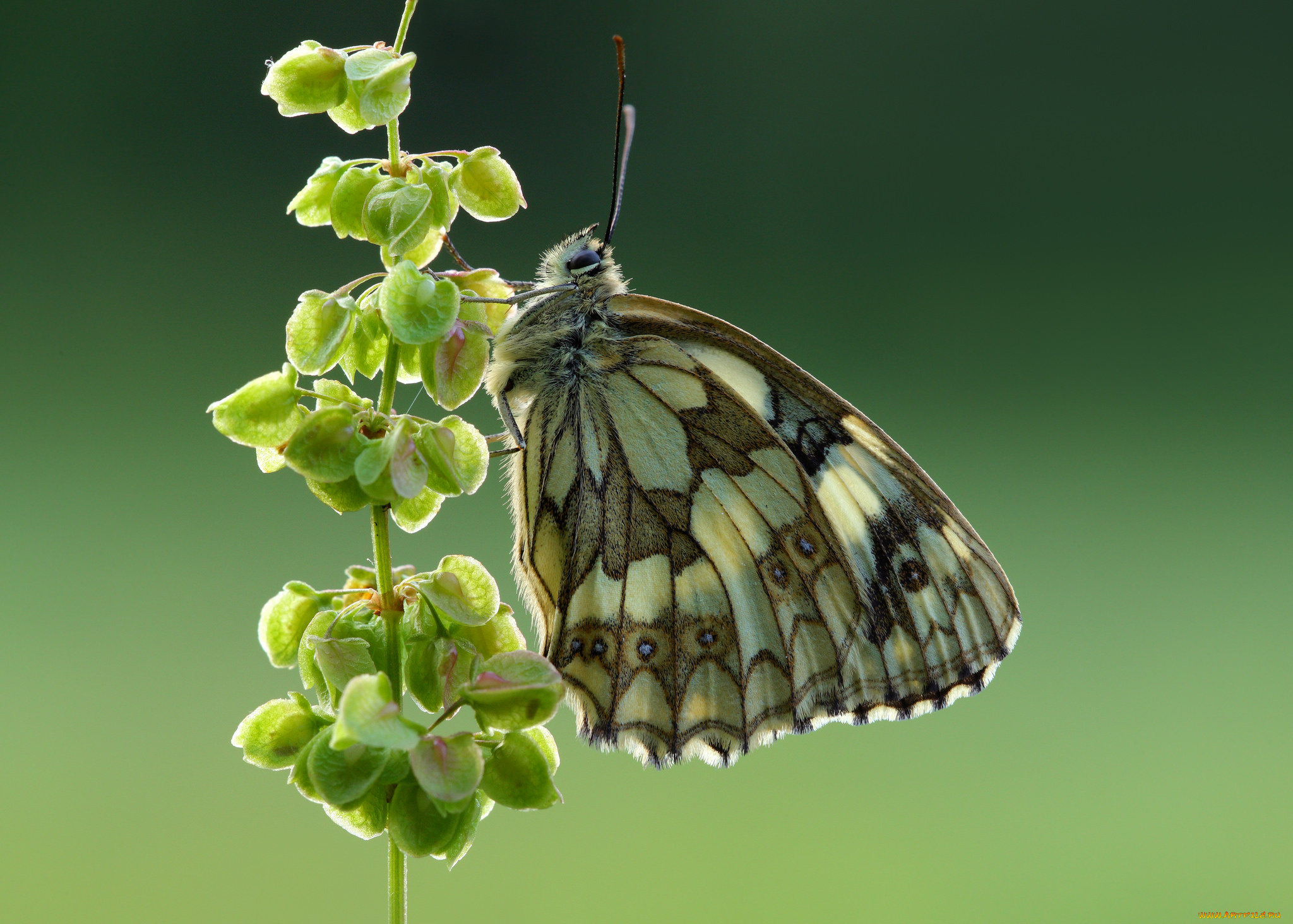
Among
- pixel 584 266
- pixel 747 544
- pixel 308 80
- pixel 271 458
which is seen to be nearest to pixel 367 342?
pixel 271 458

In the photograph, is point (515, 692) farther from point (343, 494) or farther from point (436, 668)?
point (343, 494)

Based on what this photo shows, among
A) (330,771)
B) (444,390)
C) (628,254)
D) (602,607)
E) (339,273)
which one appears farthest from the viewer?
(628,254)

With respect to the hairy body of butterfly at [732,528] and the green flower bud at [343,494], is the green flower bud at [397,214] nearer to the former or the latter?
the green flower bud at [343,494]

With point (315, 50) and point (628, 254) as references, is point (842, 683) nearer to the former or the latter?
point (315, 50)

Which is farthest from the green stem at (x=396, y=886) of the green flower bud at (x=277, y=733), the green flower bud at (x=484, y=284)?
the green flower bud at (x=484, y=284)

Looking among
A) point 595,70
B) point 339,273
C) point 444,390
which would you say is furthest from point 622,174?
point 595,70

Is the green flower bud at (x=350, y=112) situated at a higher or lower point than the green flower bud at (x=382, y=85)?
higher
